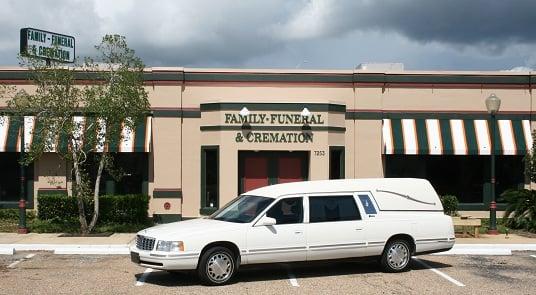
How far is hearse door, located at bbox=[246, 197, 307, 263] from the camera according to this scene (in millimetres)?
10750

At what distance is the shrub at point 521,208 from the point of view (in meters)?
18.9

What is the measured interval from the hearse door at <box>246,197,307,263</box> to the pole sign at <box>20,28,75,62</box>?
8.84 metres

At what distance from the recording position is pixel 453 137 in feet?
68.7

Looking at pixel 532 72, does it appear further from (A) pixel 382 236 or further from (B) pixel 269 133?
(A) pixel 382 236

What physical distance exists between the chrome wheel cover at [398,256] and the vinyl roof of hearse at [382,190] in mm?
726

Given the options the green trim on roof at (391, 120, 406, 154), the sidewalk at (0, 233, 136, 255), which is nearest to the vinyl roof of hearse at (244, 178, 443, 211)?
the sidewalk at (0, 233, 136, 255)

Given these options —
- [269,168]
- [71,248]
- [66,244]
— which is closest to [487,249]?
[269,168]

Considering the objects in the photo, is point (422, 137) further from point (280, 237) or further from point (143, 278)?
point (143, 278)

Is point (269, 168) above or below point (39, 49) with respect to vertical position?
below

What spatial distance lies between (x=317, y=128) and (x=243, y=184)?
3090 millimetres

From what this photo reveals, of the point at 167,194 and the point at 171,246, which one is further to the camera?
the point at 167,194

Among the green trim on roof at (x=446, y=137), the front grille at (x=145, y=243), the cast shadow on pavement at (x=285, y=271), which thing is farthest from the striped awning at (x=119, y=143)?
the green trim on roof at (x=446, y=137)

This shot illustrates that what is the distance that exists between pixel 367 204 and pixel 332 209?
2.55ft

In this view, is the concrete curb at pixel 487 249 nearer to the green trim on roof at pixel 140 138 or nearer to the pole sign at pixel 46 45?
the green trim on roof at pixel 140 138
